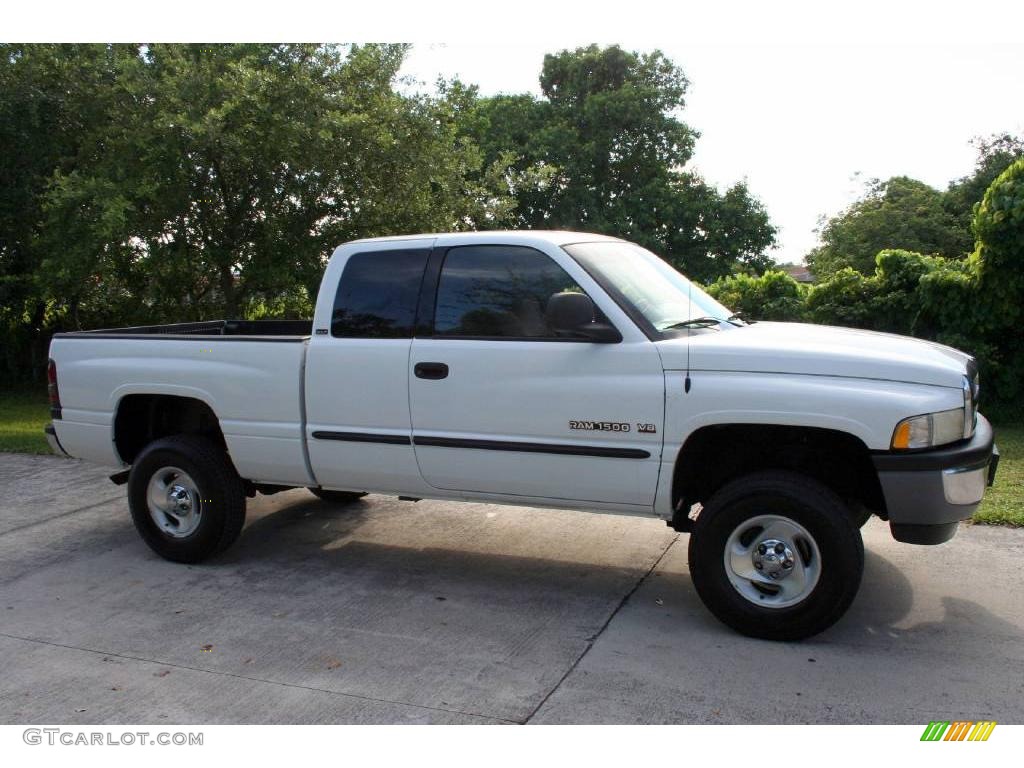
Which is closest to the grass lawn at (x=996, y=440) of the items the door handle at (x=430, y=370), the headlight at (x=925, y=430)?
the headlight at (x=925, y=430)

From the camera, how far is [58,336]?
20.7ft

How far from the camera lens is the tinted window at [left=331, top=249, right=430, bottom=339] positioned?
532 centimetres

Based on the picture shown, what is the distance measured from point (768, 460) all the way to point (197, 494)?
3514 mm

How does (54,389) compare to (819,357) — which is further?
(54,389)

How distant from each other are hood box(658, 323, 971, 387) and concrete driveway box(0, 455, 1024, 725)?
51.9 inches

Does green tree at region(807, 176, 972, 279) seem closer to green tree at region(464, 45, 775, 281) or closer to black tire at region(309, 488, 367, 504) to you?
green tree at region(464, 45, 775, 281)

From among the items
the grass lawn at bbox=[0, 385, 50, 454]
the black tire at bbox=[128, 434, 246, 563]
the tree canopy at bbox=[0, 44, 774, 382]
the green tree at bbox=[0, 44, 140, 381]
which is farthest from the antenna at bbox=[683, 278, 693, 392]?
the green tree at bbox=[0, 44, 140, 381]

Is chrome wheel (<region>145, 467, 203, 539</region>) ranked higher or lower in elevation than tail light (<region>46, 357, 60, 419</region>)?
lower

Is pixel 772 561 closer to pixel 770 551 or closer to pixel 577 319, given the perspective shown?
pixel 770 551

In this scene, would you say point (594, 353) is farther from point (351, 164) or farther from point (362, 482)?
point (351, 164)

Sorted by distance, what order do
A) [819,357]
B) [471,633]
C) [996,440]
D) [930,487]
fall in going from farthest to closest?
1. [996,440]
2. [471,633]
3. [819,357]
4. [930,487]

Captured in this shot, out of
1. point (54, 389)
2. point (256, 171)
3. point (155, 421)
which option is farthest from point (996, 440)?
point (256, 171)

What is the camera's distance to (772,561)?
449 centimetres

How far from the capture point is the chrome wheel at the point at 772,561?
4.45m
